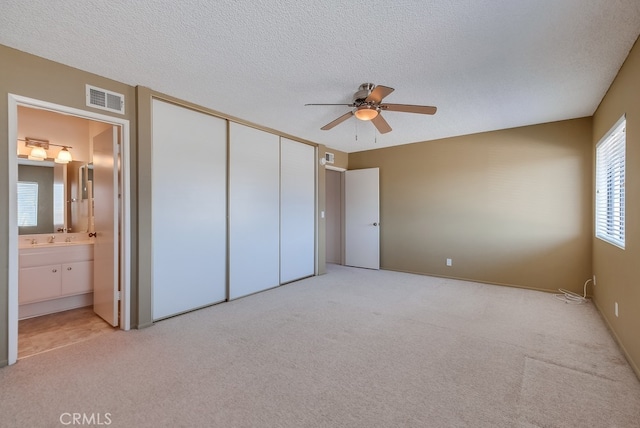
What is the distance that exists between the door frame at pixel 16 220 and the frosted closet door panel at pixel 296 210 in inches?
89.0

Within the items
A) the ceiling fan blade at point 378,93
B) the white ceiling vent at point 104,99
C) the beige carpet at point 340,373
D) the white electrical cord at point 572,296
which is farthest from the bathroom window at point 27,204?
the white electrical cord at point 572,296

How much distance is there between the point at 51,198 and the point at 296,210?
3.41 metres

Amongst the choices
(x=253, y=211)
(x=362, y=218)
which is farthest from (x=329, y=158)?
(x=253, y=211)

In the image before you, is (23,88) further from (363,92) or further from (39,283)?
(363,92)

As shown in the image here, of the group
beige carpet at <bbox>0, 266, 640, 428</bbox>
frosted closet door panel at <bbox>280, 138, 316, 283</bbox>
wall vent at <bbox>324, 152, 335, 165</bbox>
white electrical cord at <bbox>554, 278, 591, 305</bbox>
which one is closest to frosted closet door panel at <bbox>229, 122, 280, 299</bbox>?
frosted closet door panel at <bbox>280, 138, 316, 283</bbox>

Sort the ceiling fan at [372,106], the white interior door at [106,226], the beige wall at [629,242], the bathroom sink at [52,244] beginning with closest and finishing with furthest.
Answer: the beige wall at [629,242] < the ceiling fan at [372,106] < the white interior door at [106,226] < the bathroom sink at [52,244]

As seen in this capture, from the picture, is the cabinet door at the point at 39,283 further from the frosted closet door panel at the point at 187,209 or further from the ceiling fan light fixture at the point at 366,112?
the ceiling fan light fixture at the point at 366,112

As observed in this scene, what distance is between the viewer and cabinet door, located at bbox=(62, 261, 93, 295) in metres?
3.56

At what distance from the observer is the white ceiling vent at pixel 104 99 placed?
9.07ft

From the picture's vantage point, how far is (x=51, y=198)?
392 cm

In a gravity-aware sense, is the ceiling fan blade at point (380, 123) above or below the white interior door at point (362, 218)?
above

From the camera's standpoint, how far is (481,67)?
8.61 ft

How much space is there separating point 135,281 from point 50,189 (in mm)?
2152
